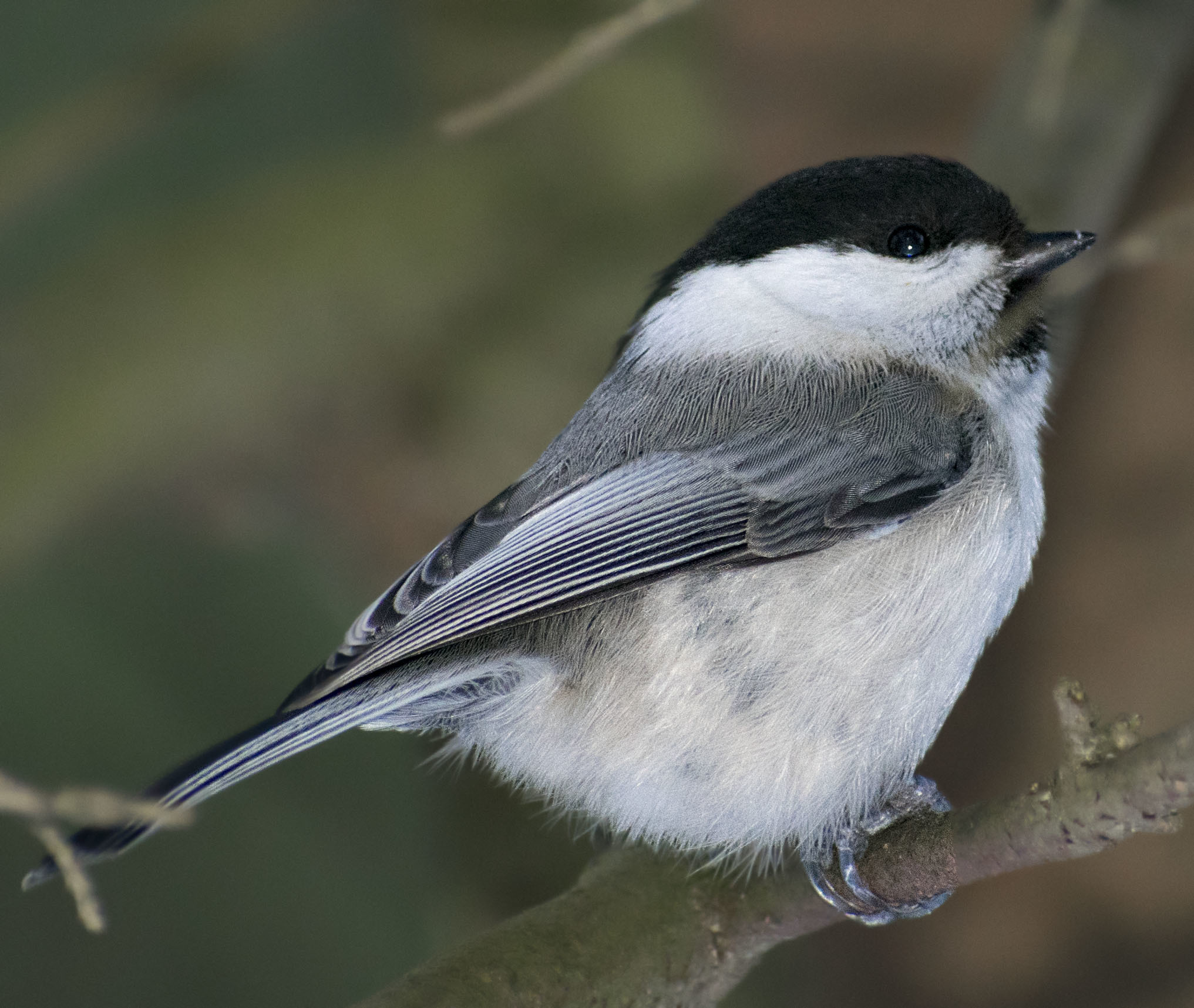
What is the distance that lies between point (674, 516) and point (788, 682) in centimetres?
21

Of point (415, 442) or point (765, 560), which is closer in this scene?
point (765, 560)

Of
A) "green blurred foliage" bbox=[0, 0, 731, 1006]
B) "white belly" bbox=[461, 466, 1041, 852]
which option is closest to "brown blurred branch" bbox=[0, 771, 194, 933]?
"white belly" bbox=[461, 466, 1041, 852]

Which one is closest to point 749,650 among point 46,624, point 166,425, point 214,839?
point 166,425

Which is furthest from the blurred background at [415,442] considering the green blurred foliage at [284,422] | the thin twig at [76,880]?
the thin twig at [76,880]

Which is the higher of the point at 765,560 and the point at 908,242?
the point at 908,242

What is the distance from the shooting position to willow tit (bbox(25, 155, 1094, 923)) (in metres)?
1.21

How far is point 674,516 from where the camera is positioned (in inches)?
49.8

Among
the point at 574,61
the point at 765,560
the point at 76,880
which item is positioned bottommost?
the point at 765,560

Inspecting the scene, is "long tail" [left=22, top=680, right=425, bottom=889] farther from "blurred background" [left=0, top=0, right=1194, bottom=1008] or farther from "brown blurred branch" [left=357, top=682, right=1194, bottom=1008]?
"blurred background" [left=0, top=0, right=1194, bottom=1008]

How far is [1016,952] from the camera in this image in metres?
2.03

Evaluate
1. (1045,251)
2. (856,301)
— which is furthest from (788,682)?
(1045,251)

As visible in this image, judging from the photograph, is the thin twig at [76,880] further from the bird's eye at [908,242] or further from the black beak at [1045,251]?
the black beak at [1045,251]

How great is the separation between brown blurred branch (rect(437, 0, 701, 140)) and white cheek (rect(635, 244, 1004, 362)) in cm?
30

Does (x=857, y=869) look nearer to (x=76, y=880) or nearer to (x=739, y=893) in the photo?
(x=739, y=893)
